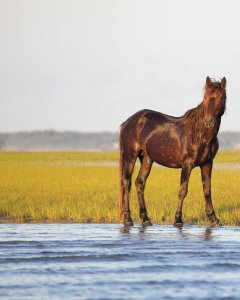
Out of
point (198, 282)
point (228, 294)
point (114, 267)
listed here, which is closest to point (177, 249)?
point (114, 267)

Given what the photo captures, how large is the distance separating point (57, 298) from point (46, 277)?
0.92m

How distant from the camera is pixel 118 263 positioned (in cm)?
754

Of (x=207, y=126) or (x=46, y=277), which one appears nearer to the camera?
(x=46, y=277)

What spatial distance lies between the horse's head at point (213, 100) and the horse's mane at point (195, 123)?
0.38 m

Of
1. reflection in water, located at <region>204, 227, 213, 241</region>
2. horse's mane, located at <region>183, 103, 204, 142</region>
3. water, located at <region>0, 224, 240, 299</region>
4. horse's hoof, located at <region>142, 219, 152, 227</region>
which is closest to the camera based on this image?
water, located at <region>0, 224, 240, 299</region>

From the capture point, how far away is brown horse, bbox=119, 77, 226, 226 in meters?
11.4

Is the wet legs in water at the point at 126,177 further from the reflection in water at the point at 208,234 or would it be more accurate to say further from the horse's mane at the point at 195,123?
the reflection in water at the point at 208,234

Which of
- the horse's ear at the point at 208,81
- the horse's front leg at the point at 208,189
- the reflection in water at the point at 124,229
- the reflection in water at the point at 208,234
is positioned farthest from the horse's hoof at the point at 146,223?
the horse's ear at the point at 208,81

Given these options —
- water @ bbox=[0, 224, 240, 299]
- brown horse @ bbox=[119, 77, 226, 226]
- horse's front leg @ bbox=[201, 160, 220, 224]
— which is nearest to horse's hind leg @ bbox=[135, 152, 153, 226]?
brown horse @ bbox=[119, 77, 226, 226]

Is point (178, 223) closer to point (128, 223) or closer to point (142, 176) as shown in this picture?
point (128, 223)

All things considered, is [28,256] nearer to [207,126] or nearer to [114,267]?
[114,267]

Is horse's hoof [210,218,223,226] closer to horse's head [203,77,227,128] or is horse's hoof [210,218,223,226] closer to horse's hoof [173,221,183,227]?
horse's hoof [173,221,183,227]

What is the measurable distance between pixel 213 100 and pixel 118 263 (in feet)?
15.2

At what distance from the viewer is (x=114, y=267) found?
23.8 feet
